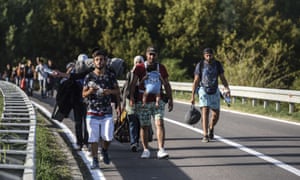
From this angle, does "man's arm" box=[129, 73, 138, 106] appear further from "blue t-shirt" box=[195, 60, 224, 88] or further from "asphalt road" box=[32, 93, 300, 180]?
"blue t-shirt" box=[195, 60, 224, 88]

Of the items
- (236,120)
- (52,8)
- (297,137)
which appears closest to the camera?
(297,137)

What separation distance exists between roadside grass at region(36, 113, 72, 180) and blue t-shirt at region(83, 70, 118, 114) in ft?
3.21

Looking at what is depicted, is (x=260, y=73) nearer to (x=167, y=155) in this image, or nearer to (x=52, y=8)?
(x=167, y=155)

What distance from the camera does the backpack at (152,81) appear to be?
9672 mm

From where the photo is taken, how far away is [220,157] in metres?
9.79

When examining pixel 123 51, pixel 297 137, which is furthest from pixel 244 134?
pixel 123 51

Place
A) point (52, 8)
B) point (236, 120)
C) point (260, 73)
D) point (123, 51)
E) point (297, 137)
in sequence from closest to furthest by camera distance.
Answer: point (297, 137) < point (236, 120) < point (260, 73) < point (123, 51) < point (52, 8)

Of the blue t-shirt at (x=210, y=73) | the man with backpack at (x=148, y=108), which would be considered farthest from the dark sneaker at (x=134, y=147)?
the blue t-shirt at (x=210, y=73)

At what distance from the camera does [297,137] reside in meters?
12.4

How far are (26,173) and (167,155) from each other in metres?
4.48

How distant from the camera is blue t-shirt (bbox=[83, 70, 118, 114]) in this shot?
8.52 meters

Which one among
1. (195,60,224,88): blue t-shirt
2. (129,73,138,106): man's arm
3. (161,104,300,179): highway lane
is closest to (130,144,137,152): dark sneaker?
(161,104,300,179): highway lane

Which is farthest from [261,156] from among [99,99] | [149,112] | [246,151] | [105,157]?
[99,99]

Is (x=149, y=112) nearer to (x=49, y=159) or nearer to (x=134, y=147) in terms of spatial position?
(x=134, y=147)
